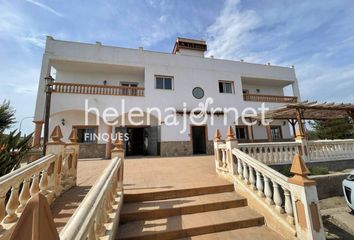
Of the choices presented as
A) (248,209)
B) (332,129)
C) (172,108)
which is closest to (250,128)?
(172,108)

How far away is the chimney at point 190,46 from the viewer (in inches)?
595

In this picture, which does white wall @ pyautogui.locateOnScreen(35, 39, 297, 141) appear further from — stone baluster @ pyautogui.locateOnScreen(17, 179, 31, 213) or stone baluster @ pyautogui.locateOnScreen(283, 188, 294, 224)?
stone baluster @ pyautogui.locateOnScreen(283, 188, 294, 224)

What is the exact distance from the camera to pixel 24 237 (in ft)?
2.37

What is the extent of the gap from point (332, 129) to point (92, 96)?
1880cm

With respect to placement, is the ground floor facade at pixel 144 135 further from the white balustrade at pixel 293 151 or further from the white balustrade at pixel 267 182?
the white balustrade at pixel 267 182

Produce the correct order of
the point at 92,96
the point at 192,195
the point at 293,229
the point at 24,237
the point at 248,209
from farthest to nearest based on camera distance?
the point at 92,96 < the point at 192,195 < the point at 248,209 < the point at 293,229 < the point at 24,237

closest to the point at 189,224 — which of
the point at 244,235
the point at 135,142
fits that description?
the point at 244,235

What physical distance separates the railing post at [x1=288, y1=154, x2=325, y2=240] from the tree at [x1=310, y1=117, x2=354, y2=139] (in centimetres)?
1606

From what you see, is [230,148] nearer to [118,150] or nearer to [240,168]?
[240,168]

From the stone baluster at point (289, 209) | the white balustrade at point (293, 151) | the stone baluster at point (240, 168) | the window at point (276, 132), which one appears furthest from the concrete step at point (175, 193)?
the window at point (276, 132)

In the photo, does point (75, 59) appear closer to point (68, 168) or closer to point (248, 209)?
point (68, 168)

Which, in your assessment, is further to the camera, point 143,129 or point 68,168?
point 143,129

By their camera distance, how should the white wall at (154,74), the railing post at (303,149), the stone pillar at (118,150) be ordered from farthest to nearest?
the white wall at (154,74) → the railing post at (303,149) → the stone pillar at (118,150)

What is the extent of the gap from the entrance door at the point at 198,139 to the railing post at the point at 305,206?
9728mm
